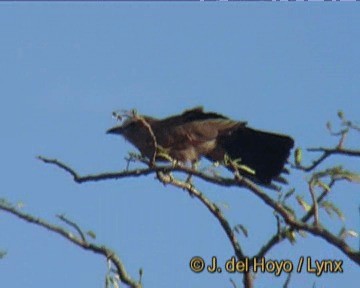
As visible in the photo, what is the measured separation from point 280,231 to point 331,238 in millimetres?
287

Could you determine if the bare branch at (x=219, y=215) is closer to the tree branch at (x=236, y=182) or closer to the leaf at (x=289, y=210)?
the tree branch at (x=236, y=182)

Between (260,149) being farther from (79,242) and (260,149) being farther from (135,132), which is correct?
(79,242)

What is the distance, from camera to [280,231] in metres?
3.63

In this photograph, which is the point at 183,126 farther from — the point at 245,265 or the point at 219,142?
the point at 245,265

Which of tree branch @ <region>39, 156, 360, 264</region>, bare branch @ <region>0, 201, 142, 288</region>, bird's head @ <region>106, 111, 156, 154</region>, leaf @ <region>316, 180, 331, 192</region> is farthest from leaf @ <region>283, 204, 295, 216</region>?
bird's head @ <region>106, 111, 156, 154</region>

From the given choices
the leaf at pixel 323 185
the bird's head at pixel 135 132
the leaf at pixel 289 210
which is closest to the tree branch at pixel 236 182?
the leaf at pixel 289 210

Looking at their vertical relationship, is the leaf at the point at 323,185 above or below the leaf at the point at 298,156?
below

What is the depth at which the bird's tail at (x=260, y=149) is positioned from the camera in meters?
5.99

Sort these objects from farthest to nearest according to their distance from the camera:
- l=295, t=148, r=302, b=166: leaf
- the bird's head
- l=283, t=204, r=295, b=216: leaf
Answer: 1. the bird's head
2. l=295, t=148, r=302, b=166: leaf
3. l=283, t=204, r=295, b=216: leaf

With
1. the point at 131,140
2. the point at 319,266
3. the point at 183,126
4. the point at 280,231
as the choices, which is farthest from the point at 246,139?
the point at 280,231

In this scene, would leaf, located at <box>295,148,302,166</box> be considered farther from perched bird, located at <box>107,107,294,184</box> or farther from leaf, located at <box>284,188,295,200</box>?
perched bird, located at <box>107,107,294,184</box>

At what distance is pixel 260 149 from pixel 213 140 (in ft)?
1.27

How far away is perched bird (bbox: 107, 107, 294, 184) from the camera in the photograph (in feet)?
19.2

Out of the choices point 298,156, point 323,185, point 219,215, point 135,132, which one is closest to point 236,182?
point 219,215
